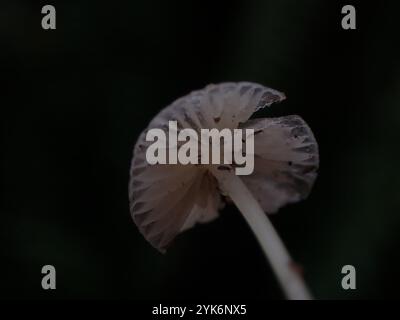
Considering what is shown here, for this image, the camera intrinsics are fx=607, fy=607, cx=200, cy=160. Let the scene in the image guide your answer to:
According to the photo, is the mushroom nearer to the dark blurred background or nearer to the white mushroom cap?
the white mushroom cap

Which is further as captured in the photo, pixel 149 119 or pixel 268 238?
pixel 149 119

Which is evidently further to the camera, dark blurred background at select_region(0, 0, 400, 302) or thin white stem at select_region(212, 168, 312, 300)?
dark blurred background at select_region(0, 0, 400, 302)

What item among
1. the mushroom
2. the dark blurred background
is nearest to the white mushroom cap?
the mushroom

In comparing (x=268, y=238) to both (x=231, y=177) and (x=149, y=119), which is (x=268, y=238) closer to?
(x=231, y=177)

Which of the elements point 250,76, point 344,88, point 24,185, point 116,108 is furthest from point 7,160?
point 344,88

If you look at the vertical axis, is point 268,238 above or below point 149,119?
below

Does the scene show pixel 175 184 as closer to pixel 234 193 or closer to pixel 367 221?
pixel 234 193

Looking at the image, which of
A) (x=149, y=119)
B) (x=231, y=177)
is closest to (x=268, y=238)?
(x=231, y=177)

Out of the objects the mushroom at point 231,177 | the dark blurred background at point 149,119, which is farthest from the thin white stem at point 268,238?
the dark blurred background at point 149,119

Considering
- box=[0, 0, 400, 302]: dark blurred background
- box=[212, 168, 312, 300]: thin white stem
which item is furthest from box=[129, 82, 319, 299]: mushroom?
box=[0, 0, 400, 302]: dark blurred background
